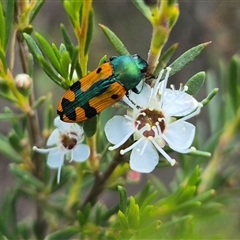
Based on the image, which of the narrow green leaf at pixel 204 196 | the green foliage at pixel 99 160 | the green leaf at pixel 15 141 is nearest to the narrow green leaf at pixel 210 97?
the green foliage at pixel 99 160

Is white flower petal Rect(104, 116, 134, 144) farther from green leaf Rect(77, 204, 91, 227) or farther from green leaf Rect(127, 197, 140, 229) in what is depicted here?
green leaf Rect(77, 204, 91, 227)

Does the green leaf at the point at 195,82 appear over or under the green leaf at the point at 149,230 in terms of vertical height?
over

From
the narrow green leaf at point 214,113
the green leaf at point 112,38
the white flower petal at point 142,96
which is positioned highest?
the green leaf at point 112,38

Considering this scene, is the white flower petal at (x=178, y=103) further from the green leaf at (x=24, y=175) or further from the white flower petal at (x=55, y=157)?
the green leaf at (x=24, y=175)

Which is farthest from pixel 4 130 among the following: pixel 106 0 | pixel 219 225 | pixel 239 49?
pixel 219 225

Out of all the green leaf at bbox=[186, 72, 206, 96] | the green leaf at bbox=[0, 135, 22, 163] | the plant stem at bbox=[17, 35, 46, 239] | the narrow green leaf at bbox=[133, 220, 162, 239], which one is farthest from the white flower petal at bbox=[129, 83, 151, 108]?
the green leaf at bbox=[0, 135, 22, 163]
